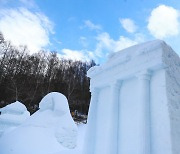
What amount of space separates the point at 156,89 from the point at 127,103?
2.69ft

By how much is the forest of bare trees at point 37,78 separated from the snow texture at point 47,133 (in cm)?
1659

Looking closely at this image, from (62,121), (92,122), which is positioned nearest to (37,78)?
(62,121)

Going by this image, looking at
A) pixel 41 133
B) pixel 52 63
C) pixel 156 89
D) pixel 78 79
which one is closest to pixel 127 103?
pixel 156 89

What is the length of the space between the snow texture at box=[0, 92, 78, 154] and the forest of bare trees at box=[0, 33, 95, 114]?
16590 millimetres

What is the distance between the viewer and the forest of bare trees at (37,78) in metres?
27.1

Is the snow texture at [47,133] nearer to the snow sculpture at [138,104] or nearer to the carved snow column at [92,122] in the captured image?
the carved snow column at [92,122]

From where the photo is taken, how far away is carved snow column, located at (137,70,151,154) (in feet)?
12.6

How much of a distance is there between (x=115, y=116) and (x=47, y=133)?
4937 mm

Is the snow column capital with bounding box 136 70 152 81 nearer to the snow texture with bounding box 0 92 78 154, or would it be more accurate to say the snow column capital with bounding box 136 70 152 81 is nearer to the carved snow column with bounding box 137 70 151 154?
the carved snow column with bounding box 137 70 151 154

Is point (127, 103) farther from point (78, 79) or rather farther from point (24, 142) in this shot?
point (78, 79)

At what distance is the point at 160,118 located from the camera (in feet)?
12.6

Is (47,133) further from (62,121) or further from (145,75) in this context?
(145,75)

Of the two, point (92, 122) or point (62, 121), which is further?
point (62, 121)

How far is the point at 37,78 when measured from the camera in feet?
99.2
